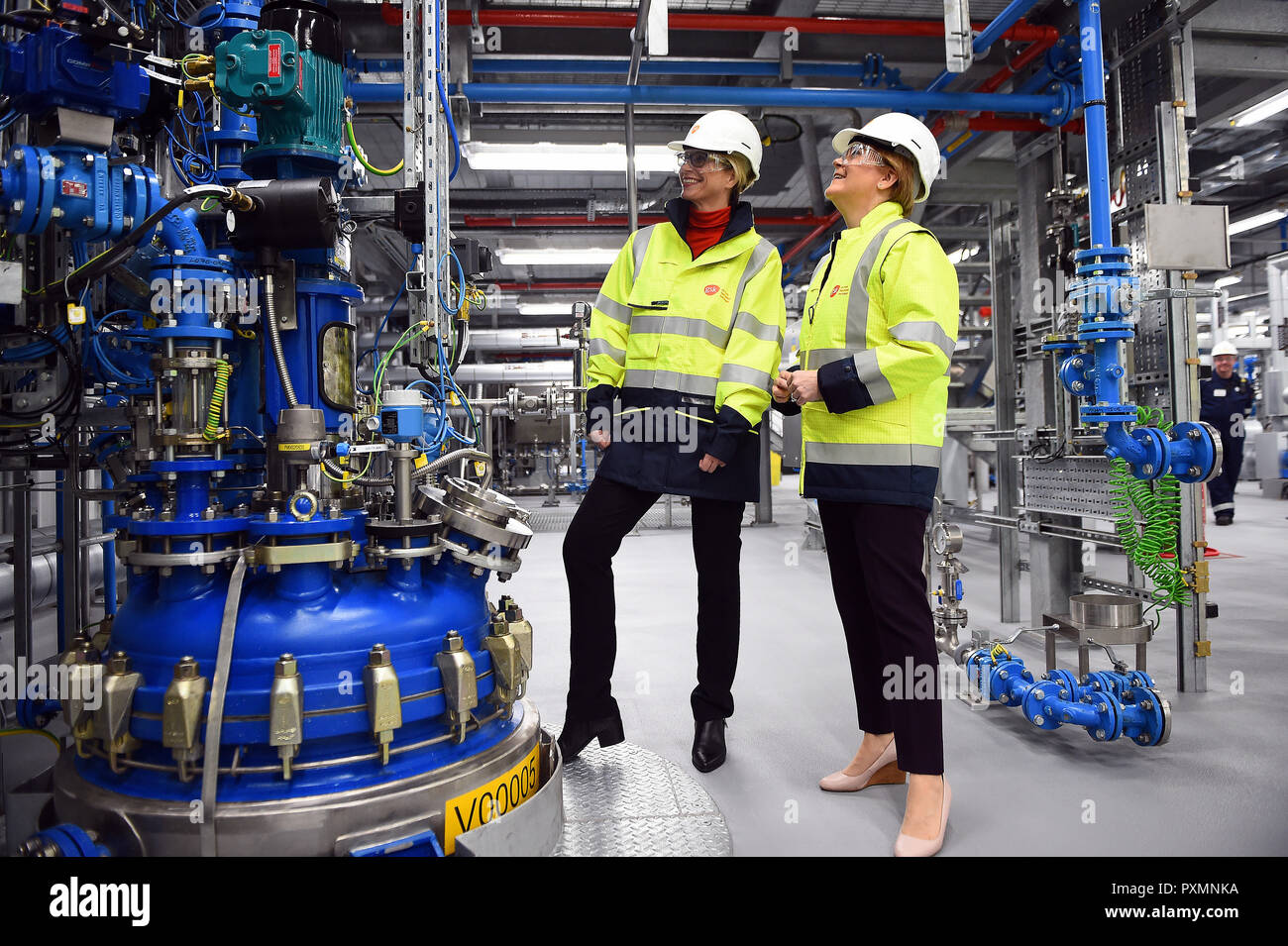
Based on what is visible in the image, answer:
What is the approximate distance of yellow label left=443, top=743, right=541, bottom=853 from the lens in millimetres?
1452

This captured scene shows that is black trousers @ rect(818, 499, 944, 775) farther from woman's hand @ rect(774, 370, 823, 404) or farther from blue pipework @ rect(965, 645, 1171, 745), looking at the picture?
blue pipework @ rect(965, 645, 1171, 745)

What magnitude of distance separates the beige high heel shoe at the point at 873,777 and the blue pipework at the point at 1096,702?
46 centimetres

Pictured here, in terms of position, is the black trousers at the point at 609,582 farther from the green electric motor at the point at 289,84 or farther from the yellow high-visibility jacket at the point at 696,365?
the green electric motor at the point at 289,84

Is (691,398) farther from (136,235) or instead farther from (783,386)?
(136,235)

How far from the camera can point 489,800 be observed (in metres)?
1.53

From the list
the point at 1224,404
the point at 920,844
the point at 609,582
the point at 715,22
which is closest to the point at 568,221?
the point at 715,22

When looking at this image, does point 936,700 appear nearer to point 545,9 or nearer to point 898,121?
point 898,121

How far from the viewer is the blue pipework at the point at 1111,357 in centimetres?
237

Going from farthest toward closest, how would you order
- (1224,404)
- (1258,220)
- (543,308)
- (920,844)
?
1. (543,308)
2. (1258,220)
3. (1224,404)
4. (920,844)

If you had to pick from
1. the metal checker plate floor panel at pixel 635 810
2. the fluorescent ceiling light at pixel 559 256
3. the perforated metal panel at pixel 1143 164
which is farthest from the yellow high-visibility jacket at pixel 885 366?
the fluorescent ceiling light at pixel 559 256

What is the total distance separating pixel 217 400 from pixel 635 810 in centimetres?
122

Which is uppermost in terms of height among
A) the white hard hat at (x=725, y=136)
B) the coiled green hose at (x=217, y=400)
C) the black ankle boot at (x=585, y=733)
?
the white hard hat at (x=725, y=136)

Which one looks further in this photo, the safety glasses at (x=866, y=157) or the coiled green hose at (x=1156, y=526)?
the coiled green hose at (x=1156, y=526)

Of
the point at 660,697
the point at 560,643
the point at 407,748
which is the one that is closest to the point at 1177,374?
the point at 660,697
